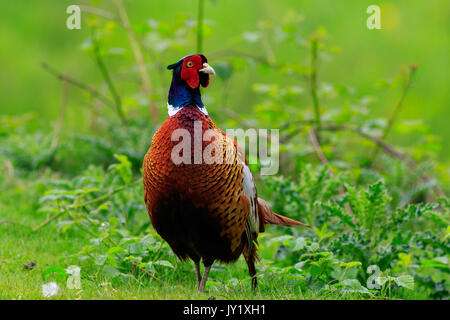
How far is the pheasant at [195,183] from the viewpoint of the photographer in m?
3.35

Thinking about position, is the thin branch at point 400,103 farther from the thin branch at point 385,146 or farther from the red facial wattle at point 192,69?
the red facial wattle at point 192,69

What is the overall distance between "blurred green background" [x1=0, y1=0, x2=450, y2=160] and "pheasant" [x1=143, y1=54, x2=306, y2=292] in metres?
5.58

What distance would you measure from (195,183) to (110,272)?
36.4 inches

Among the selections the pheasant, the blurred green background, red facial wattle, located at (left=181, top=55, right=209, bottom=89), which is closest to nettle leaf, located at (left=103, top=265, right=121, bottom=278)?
the pheasant

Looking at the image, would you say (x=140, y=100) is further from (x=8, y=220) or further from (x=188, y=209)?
(x=188, y=209)

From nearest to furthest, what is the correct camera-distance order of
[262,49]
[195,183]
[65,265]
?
[195,183]
[65,265]
[262,49]

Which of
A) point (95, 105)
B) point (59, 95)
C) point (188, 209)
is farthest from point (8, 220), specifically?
point (59, 95)

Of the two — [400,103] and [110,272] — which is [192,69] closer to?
[110,272]

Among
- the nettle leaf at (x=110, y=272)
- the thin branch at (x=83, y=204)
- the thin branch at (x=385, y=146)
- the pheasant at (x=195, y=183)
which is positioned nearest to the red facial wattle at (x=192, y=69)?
the pheasant at (x=195, y=183)

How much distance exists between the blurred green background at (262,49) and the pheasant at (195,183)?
5577mm

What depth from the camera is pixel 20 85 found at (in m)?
9.84

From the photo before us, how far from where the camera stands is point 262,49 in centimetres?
957

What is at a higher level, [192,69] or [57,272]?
[192,69]

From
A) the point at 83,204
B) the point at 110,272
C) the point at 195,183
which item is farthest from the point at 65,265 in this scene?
the point at 195,183
